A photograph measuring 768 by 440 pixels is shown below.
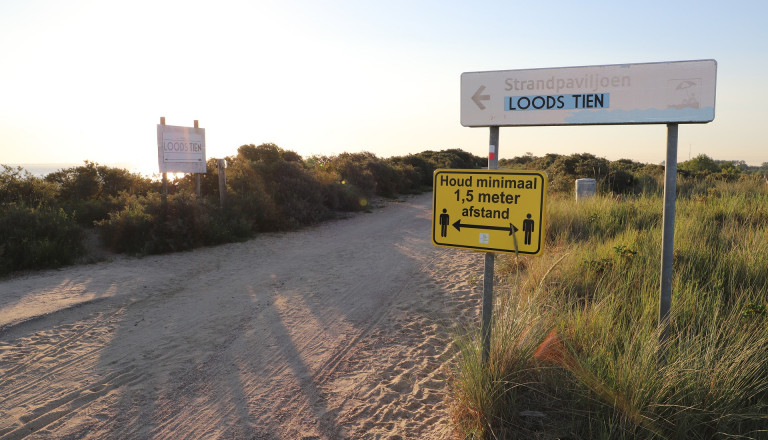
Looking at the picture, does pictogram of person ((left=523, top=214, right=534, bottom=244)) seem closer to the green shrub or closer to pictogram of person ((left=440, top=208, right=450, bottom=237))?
pictogram of person ((left=440, top=208, right=450, bottom=237))

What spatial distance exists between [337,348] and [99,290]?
414 cm

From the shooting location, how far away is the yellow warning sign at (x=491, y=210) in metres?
3.13

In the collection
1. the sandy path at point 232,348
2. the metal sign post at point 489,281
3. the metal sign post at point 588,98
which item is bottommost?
the sandy path at point 232,348

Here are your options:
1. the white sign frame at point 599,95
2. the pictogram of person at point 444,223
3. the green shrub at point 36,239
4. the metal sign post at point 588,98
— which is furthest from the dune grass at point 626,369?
the green shrub at point 36,239

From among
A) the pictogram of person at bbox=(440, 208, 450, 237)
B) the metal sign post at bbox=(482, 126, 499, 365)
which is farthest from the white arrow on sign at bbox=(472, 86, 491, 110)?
the pictogram of person at bbox=(440, 208, 450, 237)

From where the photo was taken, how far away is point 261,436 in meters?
3.34

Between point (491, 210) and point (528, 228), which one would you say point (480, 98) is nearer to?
point (491, 210)

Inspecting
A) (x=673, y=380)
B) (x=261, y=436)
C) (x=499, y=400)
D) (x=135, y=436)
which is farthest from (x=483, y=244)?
(x=135, y=436)

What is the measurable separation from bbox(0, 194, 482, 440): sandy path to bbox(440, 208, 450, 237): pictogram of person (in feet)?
4.41

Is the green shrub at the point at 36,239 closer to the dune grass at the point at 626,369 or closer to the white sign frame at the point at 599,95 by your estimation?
the dune grass at the point at 626,369

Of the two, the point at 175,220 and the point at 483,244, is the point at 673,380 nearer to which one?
the point at 483,244

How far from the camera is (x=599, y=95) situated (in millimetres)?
3258

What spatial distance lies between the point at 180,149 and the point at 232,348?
882 centimetres

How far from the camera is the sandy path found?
11.6 ft
